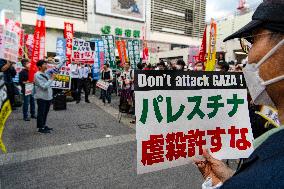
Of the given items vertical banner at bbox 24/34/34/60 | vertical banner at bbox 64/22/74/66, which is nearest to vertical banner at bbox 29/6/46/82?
vertical banner at bbox 64/22/74/66

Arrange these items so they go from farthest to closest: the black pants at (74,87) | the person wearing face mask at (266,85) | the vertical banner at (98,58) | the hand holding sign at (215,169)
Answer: the vertical banner at (98,58) → the black pants at (74,87) → the hand holding sign at (215,169) → the person wearing face mask at (266,85)

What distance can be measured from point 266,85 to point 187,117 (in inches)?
36.8

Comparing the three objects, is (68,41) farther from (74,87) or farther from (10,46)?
(10,46)

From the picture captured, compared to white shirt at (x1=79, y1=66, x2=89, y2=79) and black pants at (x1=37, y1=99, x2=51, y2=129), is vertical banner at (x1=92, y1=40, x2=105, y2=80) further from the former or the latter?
black pants at (x1=37, y1=99, x2=51, y2=129)

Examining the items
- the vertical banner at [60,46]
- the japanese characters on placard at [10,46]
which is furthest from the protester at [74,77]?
the japanese characters on placard at [10,46]

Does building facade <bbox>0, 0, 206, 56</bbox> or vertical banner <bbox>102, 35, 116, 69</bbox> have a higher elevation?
building facade <bbox>0, 0, 206, 56</bbox>

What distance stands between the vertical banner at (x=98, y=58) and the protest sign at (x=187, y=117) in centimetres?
1383

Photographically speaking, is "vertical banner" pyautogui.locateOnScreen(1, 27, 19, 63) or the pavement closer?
the pavement

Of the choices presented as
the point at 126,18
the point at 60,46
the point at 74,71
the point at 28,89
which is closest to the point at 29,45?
the point at 60,46

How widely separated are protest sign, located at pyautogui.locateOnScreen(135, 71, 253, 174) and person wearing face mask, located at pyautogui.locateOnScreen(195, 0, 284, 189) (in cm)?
49

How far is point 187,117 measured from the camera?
200 centimetres

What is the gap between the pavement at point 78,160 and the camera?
388 cm

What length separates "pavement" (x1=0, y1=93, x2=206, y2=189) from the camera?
3.88 m

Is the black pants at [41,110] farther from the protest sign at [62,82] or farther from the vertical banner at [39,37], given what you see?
the protest sign at [62,82]
